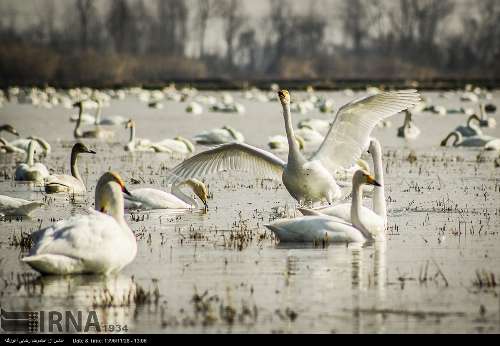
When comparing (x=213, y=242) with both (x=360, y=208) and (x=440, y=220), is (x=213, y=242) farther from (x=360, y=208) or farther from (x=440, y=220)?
(x=440, y=220)

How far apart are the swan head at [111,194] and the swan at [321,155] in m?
3.15

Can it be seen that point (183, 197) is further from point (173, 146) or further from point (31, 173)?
point (173, 146)

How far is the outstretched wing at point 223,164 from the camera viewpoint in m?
12.5

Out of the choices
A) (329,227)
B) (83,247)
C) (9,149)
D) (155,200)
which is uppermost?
(9,149)

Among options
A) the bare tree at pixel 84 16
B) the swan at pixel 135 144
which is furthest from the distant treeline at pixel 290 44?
the swan at pixel 135 144

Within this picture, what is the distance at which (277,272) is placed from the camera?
8.31m

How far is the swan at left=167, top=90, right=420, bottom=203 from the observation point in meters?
11.5

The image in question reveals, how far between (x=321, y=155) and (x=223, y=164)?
1317 mm

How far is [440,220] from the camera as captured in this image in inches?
441

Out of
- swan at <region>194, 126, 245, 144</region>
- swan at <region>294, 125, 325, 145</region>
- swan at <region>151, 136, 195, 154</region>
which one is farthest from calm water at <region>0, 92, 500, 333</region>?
swan at <region>294, 125, 325, 145</region>

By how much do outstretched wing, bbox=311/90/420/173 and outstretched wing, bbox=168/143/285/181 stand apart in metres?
0.73

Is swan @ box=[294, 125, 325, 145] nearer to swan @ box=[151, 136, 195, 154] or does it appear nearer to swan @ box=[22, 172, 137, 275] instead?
swan @ box=[151, 136, 195, 154]

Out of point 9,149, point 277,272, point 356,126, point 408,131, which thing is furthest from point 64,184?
point 408,131
